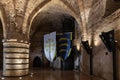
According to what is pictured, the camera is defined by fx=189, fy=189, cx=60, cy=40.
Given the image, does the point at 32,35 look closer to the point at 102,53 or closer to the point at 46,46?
the point at 46,46

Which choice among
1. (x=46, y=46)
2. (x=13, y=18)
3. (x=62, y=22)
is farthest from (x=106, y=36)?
→ (x=62, y=22)

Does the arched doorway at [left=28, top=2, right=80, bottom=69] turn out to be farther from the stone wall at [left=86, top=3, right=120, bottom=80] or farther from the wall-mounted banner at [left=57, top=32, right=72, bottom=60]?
the stone wall at [left=86, top=3, right=120, bottom=80]

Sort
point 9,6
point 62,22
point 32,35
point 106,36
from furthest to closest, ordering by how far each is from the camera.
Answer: point 32,35 → point 62,22 → point 9,6 → point 106,36

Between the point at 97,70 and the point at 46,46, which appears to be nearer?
the point at 97,70

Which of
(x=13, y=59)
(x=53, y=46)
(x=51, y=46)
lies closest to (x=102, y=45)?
(x=13, y=59)

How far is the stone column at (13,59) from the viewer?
11.2 m

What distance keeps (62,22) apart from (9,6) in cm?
960

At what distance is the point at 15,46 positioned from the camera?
37.5 ft

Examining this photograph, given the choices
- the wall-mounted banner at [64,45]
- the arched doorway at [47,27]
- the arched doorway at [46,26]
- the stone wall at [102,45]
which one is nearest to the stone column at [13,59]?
the stone wall at [102,45]

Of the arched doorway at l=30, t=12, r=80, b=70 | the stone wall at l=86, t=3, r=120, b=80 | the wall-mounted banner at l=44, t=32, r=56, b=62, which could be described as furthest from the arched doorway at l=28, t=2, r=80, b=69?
the stone wall at l=86, t=3, r=120, b=80

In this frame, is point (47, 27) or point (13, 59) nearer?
point (13, 59)

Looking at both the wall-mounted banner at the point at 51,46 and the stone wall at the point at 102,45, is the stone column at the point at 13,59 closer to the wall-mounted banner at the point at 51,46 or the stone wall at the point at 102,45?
the stone wall at the point at 102,45

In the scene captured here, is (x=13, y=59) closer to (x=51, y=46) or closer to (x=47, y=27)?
(x=51, y=46)

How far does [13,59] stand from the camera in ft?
36.9
